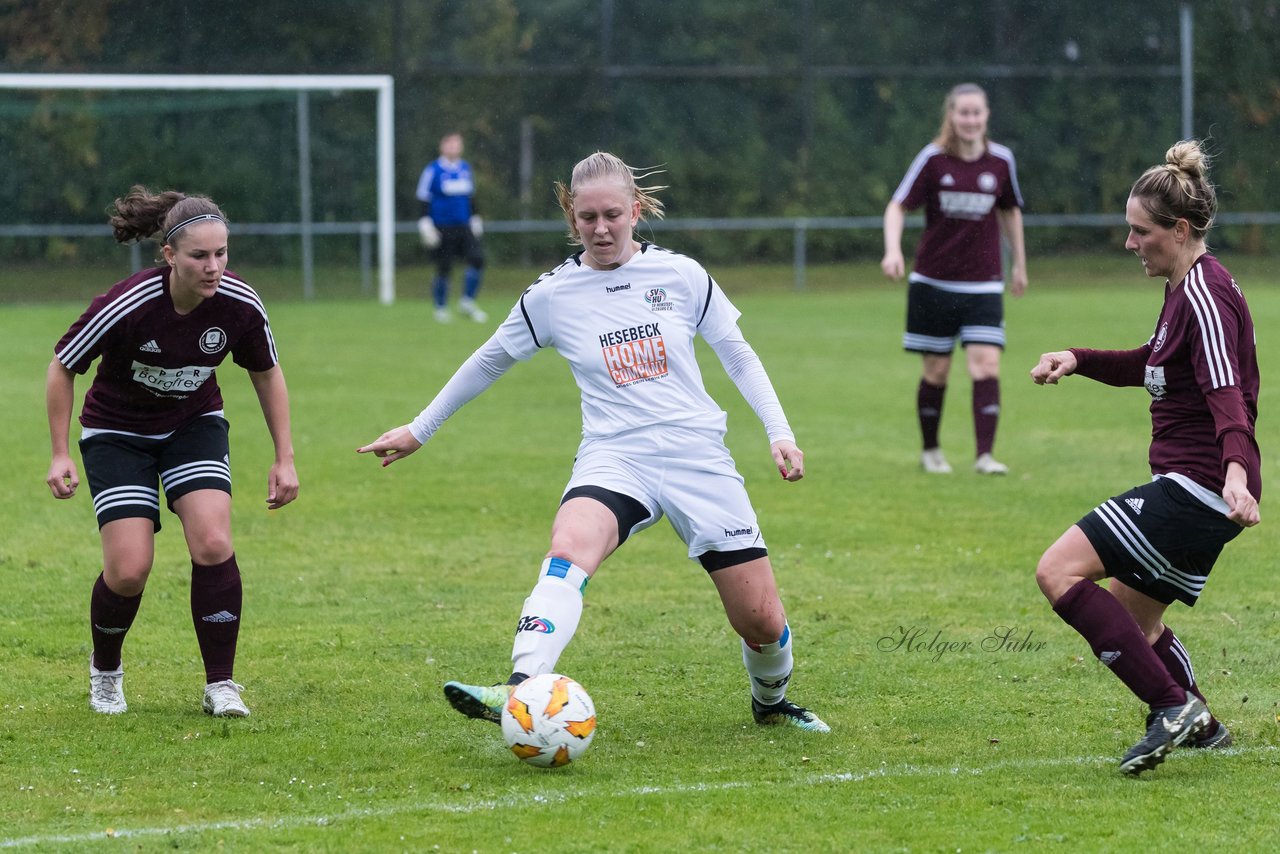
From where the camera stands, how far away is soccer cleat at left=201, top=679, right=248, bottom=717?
5.16 meters

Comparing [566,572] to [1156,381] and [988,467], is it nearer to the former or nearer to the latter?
[1156,381]

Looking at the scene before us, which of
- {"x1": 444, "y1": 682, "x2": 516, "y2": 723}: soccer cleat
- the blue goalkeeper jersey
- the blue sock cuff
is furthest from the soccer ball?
the blue goalkeeper jersey

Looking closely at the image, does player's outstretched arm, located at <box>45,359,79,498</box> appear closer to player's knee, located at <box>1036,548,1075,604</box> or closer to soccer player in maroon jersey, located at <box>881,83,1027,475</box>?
player's knee, located at <box>1036,548,1075,604</box>

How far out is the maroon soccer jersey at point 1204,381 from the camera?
4.30m

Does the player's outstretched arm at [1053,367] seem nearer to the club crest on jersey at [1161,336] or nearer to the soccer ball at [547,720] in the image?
the club crest on jersey at [1161,336]

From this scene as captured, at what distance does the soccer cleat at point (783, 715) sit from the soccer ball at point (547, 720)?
798mm

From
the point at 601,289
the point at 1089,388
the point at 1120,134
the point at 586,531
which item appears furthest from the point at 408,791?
the point at 1120,134

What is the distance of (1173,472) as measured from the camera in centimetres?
450

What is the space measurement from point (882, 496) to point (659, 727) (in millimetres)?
4471

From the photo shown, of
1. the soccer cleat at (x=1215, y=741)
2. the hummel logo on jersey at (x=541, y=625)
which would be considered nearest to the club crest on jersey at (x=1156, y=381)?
the soccer cleat at (x=1215, y=741)

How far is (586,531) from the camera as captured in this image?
4.64 m

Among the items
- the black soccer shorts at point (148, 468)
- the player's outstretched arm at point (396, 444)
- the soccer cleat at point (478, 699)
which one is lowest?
the soccer cleat at point (478, 699)

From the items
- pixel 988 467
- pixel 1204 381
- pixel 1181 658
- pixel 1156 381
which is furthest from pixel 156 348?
pixel 988 467

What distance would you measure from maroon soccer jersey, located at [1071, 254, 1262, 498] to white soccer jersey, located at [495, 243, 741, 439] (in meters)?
1.26
